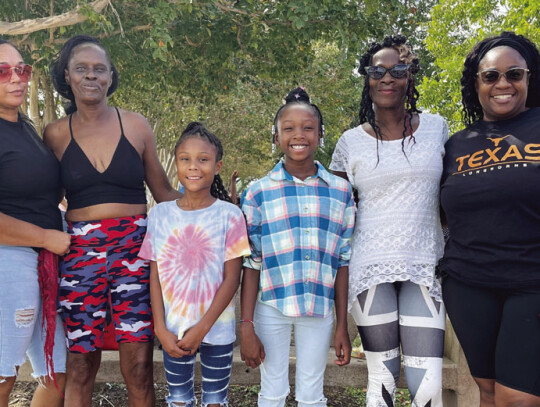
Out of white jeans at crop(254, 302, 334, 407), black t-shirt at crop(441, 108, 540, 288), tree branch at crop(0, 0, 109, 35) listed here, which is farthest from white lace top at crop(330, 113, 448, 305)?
tree branch at crop(0, 0, 109, 35)

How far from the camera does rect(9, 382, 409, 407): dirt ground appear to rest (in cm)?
462

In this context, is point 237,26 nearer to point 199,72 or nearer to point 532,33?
point 199,72

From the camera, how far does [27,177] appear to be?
2.66 meters

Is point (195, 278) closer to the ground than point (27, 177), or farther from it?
closer to the ground

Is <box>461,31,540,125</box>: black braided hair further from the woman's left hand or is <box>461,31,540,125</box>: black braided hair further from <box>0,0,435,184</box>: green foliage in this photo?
<box>0,0,435,184</box>: green foliage

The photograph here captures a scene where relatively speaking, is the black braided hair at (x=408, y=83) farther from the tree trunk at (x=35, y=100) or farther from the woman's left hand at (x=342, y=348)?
the tree trunk at (x=35, y=100)

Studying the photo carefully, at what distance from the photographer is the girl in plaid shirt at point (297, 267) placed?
2771mm

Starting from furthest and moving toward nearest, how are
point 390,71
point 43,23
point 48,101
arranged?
point 48,101, point 43,23, point 390,71

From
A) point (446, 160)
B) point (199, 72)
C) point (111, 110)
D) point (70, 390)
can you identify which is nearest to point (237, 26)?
point (199, 72)

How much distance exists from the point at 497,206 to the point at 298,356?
1247 mm

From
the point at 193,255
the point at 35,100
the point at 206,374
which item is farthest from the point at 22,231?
the point at 35,100

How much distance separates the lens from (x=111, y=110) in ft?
9.89

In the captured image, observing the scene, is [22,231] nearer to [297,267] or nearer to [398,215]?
[297,267]

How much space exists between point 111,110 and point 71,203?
0.57 metres
